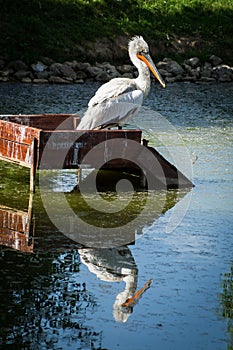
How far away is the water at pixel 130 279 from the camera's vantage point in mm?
5391

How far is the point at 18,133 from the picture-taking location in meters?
9.50

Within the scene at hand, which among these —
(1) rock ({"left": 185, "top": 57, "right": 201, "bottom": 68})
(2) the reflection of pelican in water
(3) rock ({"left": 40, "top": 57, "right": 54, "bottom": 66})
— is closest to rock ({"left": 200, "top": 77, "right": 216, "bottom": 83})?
(1) rock ({"left": 185, "top": 57, "right": 201, "bottom": 68})

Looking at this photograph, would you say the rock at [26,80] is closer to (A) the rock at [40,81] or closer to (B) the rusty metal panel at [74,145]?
(A) the rock at [40,81]

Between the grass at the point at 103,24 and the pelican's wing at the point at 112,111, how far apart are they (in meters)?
18.2

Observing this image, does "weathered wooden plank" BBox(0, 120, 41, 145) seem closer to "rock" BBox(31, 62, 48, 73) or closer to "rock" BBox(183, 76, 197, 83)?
"rock" BBox(31, 62, 48, 73)

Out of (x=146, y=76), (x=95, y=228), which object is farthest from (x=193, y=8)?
(x=95, y=228)

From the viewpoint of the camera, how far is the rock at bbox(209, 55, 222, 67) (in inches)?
1218

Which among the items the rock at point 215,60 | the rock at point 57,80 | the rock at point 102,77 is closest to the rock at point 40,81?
the rock at point 57,80

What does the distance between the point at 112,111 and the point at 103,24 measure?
22.5 m

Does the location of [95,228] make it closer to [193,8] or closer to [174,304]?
[174,304]

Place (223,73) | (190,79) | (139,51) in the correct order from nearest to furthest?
(139,51)
(190,79)
(223,73)

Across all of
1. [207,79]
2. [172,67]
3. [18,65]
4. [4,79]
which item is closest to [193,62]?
[172,67]

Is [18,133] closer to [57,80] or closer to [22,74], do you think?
[57,80]

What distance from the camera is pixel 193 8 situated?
116ft
